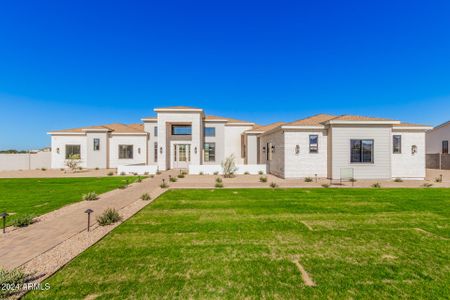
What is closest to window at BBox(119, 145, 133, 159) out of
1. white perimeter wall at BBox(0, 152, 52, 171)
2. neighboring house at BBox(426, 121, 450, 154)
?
white perimeter wall at BBox(0, 152, 52, 171)

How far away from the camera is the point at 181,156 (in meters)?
26.9

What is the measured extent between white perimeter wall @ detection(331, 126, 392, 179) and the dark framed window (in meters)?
15.3

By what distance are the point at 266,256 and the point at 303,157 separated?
1474 centimetres

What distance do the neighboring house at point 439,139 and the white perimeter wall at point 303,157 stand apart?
2312cm

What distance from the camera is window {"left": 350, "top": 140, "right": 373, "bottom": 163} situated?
671 inches

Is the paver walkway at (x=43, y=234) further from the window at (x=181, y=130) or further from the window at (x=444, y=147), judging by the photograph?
the window at (x=444, y=147)

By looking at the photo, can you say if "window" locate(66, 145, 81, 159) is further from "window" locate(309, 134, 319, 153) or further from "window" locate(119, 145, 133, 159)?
"window" locate(309, 134, 319, 153)

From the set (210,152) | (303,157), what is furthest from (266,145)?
(210,152)

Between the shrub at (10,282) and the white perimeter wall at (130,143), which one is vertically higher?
the white perimeter wall at (130,143)

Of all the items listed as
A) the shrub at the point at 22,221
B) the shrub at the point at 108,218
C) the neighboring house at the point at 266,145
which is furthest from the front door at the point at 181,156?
the shrub at the point at 22,221

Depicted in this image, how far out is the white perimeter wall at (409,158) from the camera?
1822 cm

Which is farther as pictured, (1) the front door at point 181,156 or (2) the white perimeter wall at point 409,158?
(1) the front door at point 181,156

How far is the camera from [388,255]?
15.6 ft

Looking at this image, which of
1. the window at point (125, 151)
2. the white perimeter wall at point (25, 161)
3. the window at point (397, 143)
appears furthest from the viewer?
the white perimeter wall at point (25, 161)
